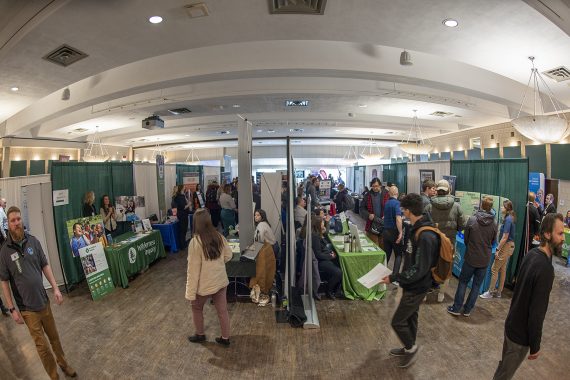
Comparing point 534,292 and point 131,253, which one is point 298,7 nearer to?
point 534,292

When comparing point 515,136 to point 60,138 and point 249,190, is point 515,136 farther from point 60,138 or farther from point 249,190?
point 60,138

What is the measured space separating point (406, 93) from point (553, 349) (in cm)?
452

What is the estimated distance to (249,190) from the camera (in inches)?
152

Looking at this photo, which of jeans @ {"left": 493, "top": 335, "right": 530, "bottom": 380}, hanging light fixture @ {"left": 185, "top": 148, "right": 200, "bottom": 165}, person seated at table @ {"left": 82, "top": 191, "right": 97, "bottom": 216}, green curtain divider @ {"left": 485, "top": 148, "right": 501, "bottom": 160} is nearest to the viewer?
jeans @ {"left": 493, "top": 335, "right": 530, "bottom": 380}

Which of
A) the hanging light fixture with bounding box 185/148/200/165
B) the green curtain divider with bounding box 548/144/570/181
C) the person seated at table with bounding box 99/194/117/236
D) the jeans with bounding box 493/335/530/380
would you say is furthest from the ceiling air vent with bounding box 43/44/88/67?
the hanging light fixture with bounding box 185/148/200/165

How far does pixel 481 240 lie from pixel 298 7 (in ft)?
10.5

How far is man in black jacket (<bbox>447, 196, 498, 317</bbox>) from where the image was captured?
3.43 meters

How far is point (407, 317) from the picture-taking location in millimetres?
2586

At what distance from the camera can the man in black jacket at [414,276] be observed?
243 cm

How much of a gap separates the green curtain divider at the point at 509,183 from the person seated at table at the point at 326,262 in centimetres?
263

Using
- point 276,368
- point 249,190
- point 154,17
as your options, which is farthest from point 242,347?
point 154,17

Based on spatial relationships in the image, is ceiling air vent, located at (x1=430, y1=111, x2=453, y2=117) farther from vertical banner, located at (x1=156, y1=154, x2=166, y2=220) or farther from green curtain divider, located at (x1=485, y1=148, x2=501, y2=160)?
vertical banner, located at (x1=156, y1=154, x2=166, y2=220)

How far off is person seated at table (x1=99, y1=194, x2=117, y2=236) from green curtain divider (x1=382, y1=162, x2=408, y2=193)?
692 centimetres

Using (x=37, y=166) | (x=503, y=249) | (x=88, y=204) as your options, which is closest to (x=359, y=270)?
(x=503, y=249)
